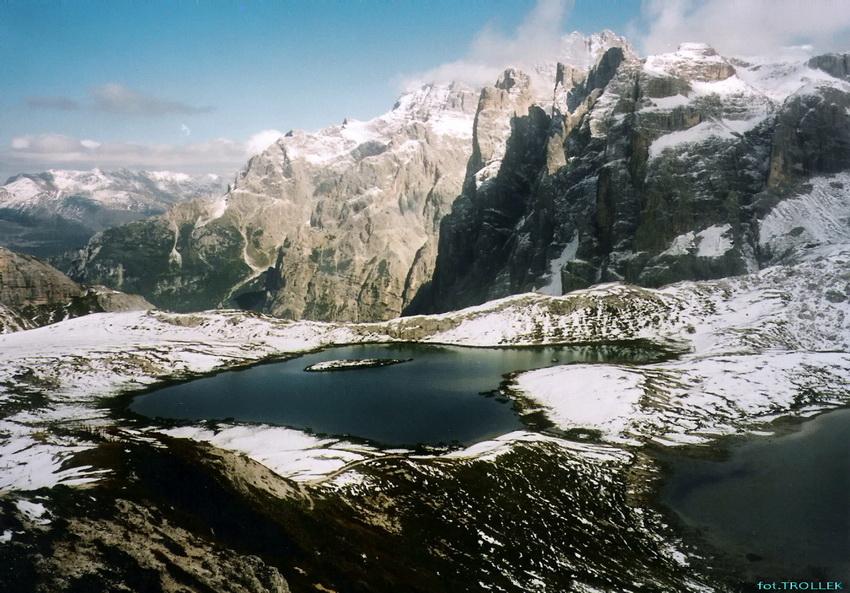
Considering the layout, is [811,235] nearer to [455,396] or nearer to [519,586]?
[455,396]

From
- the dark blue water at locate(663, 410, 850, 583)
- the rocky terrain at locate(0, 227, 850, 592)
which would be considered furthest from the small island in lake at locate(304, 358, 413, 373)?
the dark blue water at locate(663, 410, 850, 583)

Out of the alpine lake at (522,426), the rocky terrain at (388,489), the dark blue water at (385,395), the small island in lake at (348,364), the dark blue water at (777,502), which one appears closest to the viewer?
the rocky terrain at (388,489)

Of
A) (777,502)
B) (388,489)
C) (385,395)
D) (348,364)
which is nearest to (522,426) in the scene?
(385,395)

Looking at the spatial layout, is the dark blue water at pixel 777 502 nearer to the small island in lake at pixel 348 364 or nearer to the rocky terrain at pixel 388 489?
the rocky terrain at pixel 388 489

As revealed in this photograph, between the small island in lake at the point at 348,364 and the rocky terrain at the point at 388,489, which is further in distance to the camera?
the small island in lake at the point at 348,364

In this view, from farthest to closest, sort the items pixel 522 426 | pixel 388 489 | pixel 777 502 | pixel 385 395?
pixel 385 395 → pixel 522 426 → pixel 777 502 → pixel 388 489

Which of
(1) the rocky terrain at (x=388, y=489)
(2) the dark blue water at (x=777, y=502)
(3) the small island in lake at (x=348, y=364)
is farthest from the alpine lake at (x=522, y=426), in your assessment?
(1) the rocky terrain at (x=388, y=489)

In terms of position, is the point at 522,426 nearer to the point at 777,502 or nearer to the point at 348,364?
the point at 777,502
